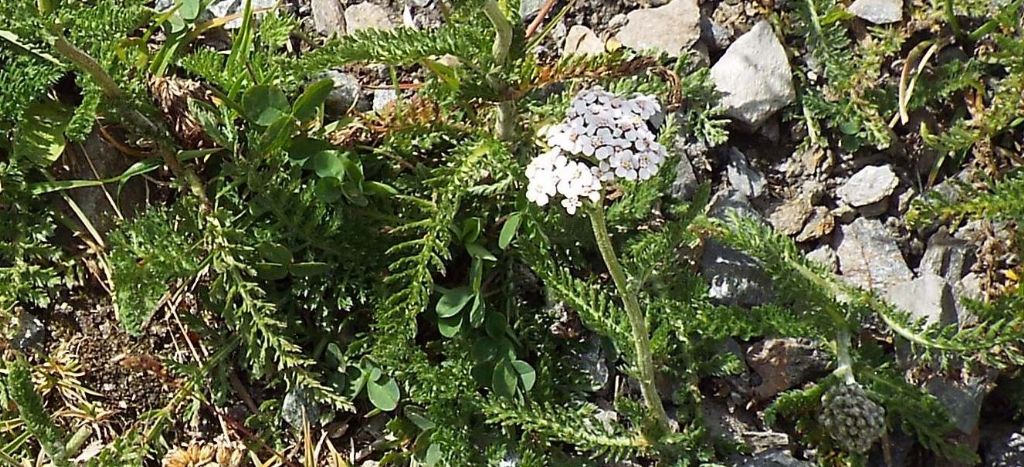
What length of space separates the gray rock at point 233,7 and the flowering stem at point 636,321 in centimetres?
174

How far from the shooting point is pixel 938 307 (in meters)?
3.51

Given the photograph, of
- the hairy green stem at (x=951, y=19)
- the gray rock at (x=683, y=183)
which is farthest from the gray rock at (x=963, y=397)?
the hairy green stem at (x=951, y=19)

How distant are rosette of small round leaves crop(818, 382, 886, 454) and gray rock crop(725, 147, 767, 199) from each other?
78 cm

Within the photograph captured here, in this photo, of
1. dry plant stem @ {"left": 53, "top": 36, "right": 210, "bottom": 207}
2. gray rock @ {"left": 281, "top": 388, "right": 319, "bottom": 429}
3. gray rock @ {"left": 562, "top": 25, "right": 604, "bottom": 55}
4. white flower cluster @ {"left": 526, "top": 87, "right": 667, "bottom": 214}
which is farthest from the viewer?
gray rock @ {"left": 562, "top": 25, "right": 604, "bottom": 55}

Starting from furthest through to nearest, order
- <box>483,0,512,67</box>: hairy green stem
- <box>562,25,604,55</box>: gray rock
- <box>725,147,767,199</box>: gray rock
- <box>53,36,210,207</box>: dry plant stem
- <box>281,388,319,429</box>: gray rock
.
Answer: <box>562,25,604,55</box>: gray rock
<box>725,147,767,199</box>: gray rock
<box>281,388,319,429</box>: gray rock
<box>53,36,210,207</box>: dry plant stem
<box>483,0,512,67</box>: hairy green stem

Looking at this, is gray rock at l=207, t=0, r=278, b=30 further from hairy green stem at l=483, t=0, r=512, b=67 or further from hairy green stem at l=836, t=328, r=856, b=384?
hairy green stem at l=836, t=328, r=856, b=384

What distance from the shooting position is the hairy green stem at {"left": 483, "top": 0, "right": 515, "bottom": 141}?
2924mm

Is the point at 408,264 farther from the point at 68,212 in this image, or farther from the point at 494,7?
the point at 68,212

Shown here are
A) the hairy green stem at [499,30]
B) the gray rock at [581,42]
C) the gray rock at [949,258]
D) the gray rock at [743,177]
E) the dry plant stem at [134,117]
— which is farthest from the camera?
the gray rock at [581,42]

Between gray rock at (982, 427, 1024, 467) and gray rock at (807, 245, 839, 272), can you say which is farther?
gray rock at (807, 245, 839, 272)

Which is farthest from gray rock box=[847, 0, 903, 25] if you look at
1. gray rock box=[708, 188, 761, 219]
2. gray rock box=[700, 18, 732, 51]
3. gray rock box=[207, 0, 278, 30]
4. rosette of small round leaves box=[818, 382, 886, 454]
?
gray rock box=[207, 0, 278, 30]

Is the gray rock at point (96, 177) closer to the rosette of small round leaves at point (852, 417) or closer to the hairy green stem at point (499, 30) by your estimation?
the hairy green stem at point (499, 30)

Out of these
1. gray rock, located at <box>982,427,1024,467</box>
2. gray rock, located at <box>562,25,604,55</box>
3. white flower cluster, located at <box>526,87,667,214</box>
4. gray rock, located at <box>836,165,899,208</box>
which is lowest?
gray rock, located at <box>982,427,1024,467</box>

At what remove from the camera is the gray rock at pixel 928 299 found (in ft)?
11.5
